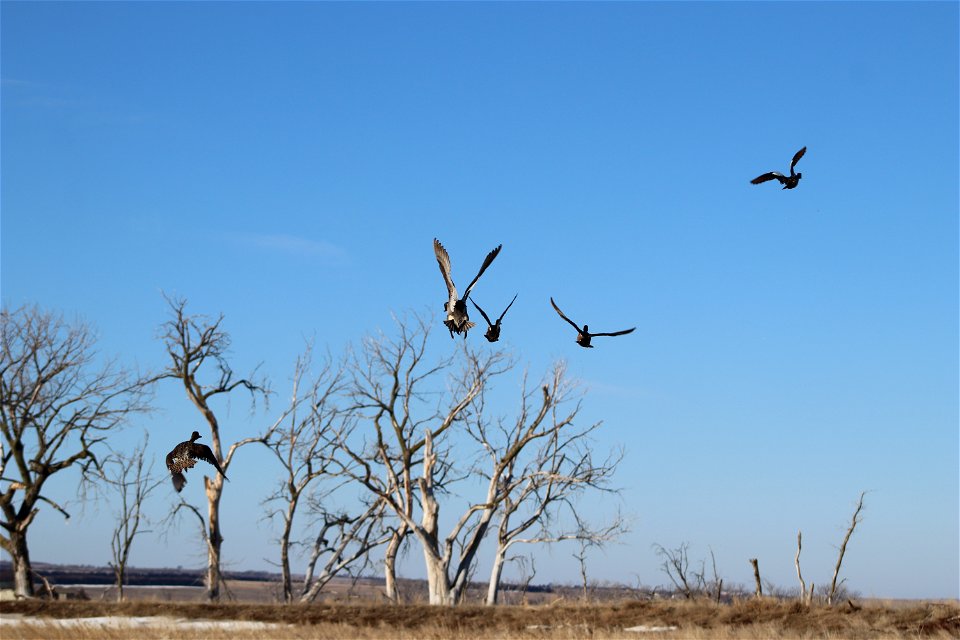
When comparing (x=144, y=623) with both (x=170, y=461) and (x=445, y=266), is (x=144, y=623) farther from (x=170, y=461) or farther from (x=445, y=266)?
(x=445, y=266)

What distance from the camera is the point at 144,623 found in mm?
25875

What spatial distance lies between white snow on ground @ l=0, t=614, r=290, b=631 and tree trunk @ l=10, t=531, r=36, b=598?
8475 mm

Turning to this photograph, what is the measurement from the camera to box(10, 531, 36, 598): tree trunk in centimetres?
3522

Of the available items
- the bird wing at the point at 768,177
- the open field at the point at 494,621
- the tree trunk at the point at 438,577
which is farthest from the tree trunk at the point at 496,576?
the bird wing at the point at 768,177

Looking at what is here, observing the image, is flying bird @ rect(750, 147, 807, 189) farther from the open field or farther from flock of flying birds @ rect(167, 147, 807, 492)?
the open field

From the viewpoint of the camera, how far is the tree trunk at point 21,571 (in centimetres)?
3522

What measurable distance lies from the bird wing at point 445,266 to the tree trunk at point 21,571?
28.6 metres

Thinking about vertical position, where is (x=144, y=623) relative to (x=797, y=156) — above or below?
below

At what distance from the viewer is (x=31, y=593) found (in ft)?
116

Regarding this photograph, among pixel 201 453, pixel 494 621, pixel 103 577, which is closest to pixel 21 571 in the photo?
pixel 494 621

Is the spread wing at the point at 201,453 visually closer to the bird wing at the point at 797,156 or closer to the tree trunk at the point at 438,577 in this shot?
the bird wing at the point at 797,156

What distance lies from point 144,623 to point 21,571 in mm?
11770

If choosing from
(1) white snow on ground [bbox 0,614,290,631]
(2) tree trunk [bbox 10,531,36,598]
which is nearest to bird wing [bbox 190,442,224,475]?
(1) white snow on ground [bbox 0,614,290,631]

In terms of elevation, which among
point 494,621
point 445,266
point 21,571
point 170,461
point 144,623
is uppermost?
point 445,266
